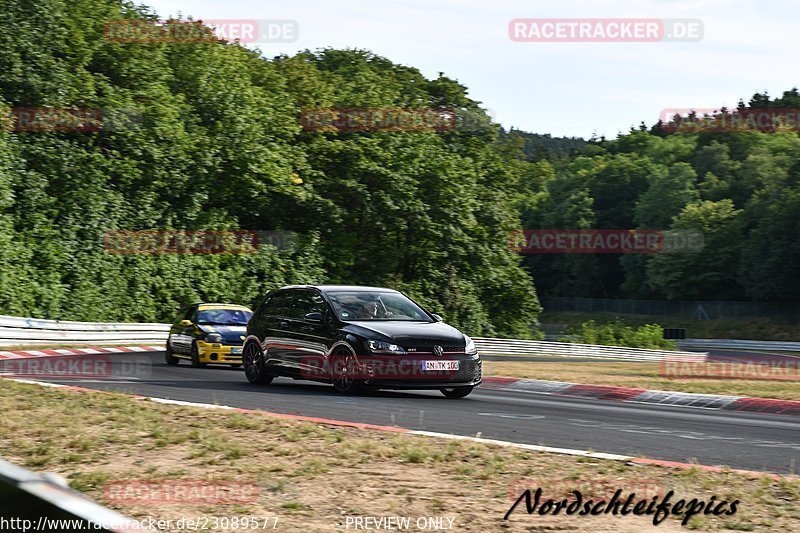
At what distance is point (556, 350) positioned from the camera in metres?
46.8

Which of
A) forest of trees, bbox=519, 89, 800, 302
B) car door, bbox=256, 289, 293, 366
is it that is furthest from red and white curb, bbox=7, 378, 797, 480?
forest of trees, bbox=519, 89, 800, 302

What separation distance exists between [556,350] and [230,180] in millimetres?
15729

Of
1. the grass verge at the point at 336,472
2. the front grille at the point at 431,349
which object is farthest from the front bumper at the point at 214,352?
the grass verge at the point at 336,472

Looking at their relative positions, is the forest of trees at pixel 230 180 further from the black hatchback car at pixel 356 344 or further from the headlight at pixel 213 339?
the black hatchback car at pixel 356 344

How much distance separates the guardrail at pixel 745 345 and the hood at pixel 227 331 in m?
54.2

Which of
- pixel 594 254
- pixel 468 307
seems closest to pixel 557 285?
pixel 594 254

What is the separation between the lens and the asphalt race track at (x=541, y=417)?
9797 mm

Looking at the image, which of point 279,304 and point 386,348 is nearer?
point 386,348

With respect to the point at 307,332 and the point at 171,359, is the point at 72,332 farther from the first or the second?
the point at 307,332

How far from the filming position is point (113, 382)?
1636 cm

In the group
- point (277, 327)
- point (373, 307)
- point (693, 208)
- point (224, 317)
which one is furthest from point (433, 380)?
point (693, 208)

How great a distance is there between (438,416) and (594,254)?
104 meters

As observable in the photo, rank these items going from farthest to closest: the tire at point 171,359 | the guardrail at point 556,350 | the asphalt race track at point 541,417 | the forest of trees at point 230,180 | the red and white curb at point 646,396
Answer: the guardrail at point 556,350, the forest of trees at point 230,180, the tire at point 171,359, the red and white curb at point 646,396, the asphalt race track at point 541,417

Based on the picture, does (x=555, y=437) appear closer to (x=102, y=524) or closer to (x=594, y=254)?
(x=102, y=524)
